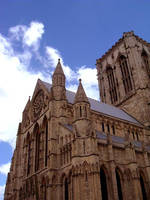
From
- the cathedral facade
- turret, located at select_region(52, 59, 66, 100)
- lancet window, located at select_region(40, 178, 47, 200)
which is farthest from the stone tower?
lancet window, located at select_region(40, 178, 47, 200)

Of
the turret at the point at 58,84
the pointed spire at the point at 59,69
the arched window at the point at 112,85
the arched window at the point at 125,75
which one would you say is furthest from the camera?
the arched window at the point at 112,85

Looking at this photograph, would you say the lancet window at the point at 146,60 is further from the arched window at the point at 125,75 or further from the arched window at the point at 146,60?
the arched window at the point at 125,75

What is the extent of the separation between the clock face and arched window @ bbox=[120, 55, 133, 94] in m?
23.7

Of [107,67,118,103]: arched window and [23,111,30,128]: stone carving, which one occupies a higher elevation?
[107,67,118,103]: arched window

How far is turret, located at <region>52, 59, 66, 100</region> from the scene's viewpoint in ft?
116

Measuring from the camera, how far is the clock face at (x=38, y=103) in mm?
39356

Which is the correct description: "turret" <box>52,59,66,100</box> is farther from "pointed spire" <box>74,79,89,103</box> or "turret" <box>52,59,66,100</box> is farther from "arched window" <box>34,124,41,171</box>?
"arched window" <box>34,124,41,171</box>

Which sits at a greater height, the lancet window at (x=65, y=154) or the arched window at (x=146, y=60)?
the arched window at (x=146, y=60)

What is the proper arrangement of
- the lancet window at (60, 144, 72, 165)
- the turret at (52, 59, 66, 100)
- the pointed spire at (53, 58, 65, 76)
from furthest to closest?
the pointed spire at (53, 58, 65, 76) < the turret at (52, 59, 66, 100) < the lancet window at (60, 144, 72, 165)

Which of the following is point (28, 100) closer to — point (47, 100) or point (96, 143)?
point (47, 100)

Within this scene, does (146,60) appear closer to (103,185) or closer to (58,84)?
(58,84)

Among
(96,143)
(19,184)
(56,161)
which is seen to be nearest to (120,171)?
(96,143)

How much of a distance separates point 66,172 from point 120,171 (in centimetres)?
680

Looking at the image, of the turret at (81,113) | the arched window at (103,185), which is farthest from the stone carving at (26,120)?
the arched window at (103,185)
